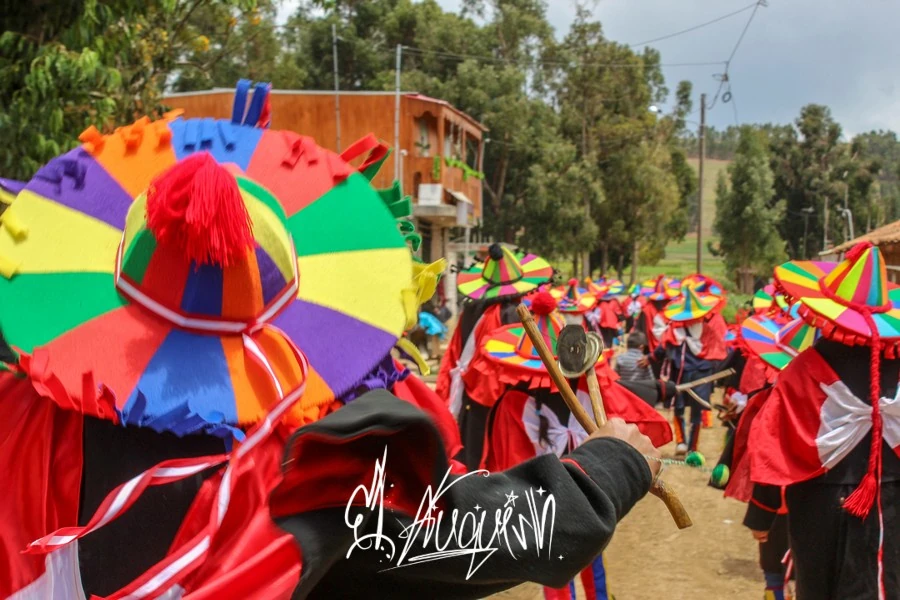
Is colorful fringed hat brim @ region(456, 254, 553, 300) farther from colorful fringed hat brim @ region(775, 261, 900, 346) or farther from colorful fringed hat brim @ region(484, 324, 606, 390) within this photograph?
colorful fringed hat brim @ region(775, 261, 900, 346)

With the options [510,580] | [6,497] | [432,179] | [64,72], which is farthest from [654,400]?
[432,179]

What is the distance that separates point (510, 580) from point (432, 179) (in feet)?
81.9

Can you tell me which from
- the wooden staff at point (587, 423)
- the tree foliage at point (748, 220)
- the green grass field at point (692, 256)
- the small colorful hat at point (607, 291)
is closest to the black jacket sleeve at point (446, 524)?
the wooden staff at point (587, 423)

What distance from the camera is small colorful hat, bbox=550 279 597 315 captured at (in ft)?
45.9

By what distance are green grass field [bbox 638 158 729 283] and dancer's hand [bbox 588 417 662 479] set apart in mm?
47419

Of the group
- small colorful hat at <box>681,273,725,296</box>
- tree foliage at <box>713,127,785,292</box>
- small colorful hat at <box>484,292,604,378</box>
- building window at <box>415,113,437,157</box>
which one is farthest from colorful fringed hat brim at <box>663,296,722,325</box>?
tree foliage at <box>713,127,785,292</box>

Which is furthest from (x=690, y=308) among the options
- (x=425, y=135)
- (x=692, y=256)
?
(x=692, y=256)

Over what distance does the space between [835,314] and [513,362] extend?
1867 millimetres

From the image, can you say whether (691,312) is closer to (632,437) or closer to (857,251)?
(857,251)

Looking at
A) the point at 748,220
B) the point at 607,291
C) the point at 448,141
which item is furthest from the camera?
the point at 748,220

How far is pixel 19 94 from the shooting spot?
4.72 meters

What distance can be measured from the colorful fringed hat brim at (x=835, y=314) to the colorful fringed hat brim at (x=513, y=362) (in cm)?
113

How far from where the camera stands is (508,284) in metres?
7.82

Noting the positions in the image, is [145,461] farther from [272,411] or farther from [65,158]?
[65,158]
